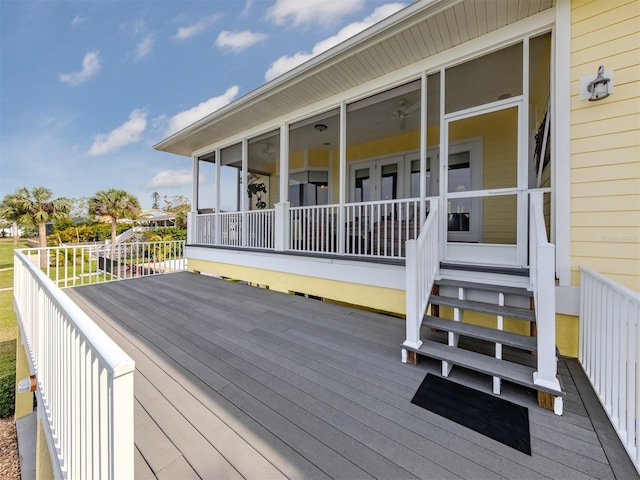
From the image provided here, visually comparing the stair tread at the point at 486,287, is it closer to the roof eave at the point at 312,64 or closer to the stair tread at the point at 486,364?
the stair tread at the point at 486,364

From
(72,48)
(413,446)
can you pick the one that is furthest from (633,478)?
(72,48)

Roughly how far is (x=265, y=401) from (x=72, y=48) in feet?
67.9

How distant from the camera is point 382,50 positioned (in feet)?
11.9

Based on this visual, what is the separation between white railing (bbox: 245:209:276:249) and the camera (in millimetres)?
5730

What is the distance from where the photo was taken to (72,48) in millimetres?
14039

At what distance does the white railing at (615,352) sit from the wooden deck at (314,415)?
0.12 metres

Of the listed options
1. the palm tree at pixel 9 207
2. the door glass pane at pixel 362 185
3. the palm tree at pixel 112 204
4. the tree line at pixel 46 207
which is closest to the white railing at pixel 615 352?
the door glass pane at pixel 362 185

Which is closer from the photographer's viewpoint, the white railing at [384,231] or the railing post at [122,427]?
the railing post at [122,427]

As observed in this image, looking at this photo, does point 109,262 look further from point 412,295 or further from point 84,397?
point 412,295

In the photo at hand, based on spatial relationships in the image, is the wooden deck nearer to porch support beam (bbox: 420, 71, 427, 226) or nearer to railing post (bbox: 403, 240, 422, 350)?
railing post (bbox: 403, 240, 422, 350)

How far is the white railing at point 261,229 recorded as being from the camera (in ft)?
18.8

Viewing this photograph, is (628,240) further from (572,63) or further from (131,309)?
(131,309)

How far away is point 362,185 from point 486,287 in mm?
4754

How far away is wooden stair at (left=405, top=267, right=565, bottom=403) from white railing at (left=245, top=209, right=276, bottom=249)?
140 inches
